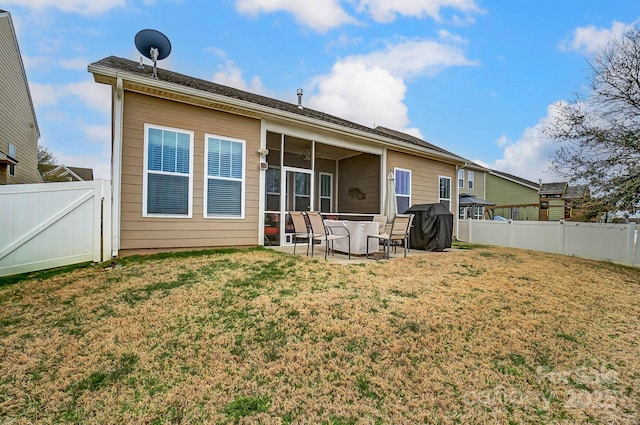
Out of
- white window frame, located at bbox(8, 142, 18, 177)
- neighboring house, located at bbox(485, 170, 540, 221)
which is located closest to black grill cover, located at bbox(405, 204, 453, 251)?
white window frame, located at bbox(8, 142, 18, 177)

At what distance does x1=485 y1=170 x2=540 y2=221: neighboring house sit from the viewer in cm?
2421

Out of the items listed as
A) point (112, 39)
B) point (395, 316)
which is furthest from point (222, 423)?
point (112, 39)

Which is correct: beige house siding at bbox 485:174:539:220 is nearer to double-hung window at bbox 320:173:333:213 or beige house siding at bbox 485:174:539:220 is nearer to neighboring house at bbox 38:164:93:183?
double-hung window at bbox 320:173:333:213

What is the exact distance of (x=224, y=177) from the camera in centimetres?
714

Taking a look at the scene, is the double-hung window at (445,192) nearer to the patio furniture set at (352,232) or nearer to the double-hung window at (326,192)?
the double-hung window at (326,192)

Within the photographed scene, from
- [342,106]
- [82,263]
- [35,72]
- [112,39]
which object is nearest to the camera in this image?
[82,263]

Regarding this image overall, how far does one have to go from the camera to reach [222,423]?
2.00 m

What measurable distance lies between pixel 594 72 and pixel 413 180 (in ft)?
18.2

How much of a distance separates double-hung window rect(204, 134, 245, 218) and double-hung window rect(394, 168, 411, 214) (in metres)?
5.57

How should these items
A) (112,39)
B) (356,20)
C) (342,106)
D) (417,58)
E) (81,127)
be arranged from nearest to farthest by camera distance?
(112,39), (356,20), (417,58), (81,127), (342,106)

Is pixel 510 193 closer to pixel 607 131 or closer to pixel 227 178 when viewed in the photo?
pixel 607 131

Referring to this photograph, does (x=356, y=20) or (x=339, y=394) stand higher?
(x=356, y=20)

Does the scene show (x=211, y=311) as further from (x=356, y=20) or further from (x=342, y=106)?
(x=342, y=106)

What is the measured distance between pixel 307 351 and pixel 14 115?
552 inches
